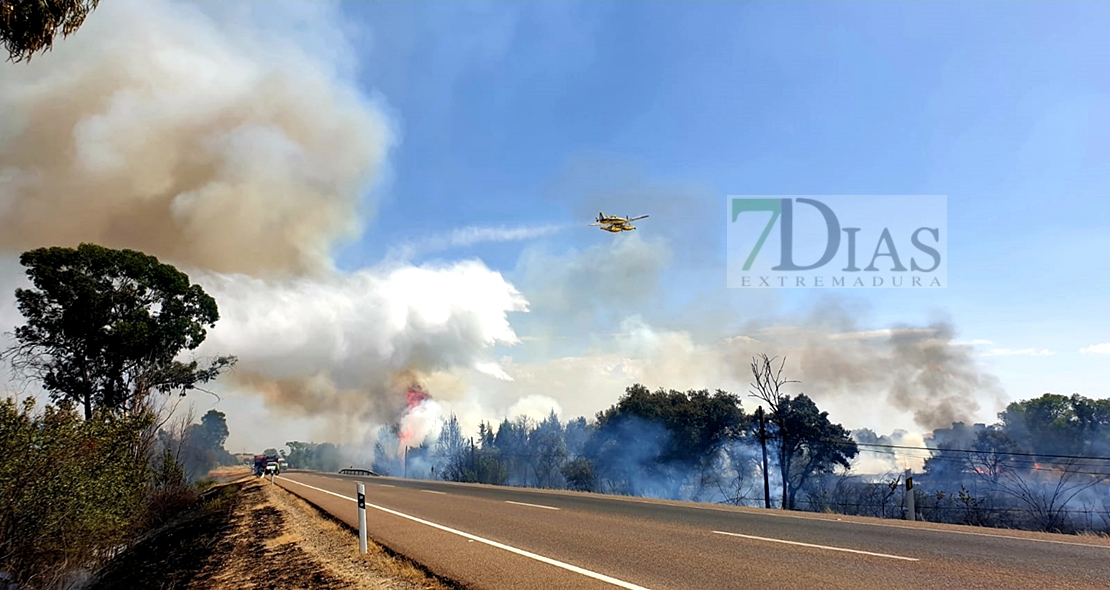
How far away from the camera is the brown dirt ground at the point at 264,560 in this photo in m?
8.36

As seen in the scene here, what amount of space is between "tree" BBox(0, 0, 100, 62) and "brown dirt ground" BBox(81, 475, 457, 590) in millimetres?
7728

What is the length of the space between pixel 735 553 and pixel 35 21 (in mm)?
11324

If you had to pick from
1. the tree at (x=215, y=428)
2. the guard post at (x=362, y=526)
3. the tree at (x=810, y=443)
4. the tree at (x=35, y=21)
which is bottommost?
the tree at (x=215, y=428)

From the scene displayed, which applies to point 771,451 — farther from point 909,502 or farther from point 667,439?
point 909,502

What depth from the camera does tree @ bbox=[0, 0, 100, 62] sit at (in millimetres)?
7316

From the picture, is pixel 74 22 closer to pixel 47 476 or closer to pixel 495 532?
pixel 47 476

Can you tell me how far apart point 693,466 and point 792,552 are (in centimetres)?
4531

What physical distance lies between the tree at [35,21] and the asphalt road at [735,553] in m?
8.48

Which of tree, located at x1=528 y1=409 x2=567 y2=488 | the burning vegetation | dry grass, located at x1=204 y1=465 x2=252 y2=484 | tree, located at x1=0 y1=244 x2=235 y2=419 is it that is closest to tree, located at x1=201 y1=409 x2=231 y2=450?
dry grass, located at x1=204 y1=465 x2=252 y2=484

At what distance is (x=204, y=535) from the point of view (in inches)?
642

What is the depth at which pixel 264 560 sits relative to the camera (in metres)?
10.8

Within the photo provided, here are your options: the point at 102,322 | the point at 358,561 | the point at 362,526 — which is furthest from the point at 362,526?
the point at 102,322

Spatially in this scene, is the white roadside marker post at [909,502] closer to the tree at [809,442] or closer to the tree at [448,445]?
the tree at [809,442]

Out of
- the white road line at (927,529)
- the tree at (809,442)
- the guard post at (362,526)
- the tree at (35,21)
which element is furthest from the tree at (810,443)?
the tree at (35,21)
